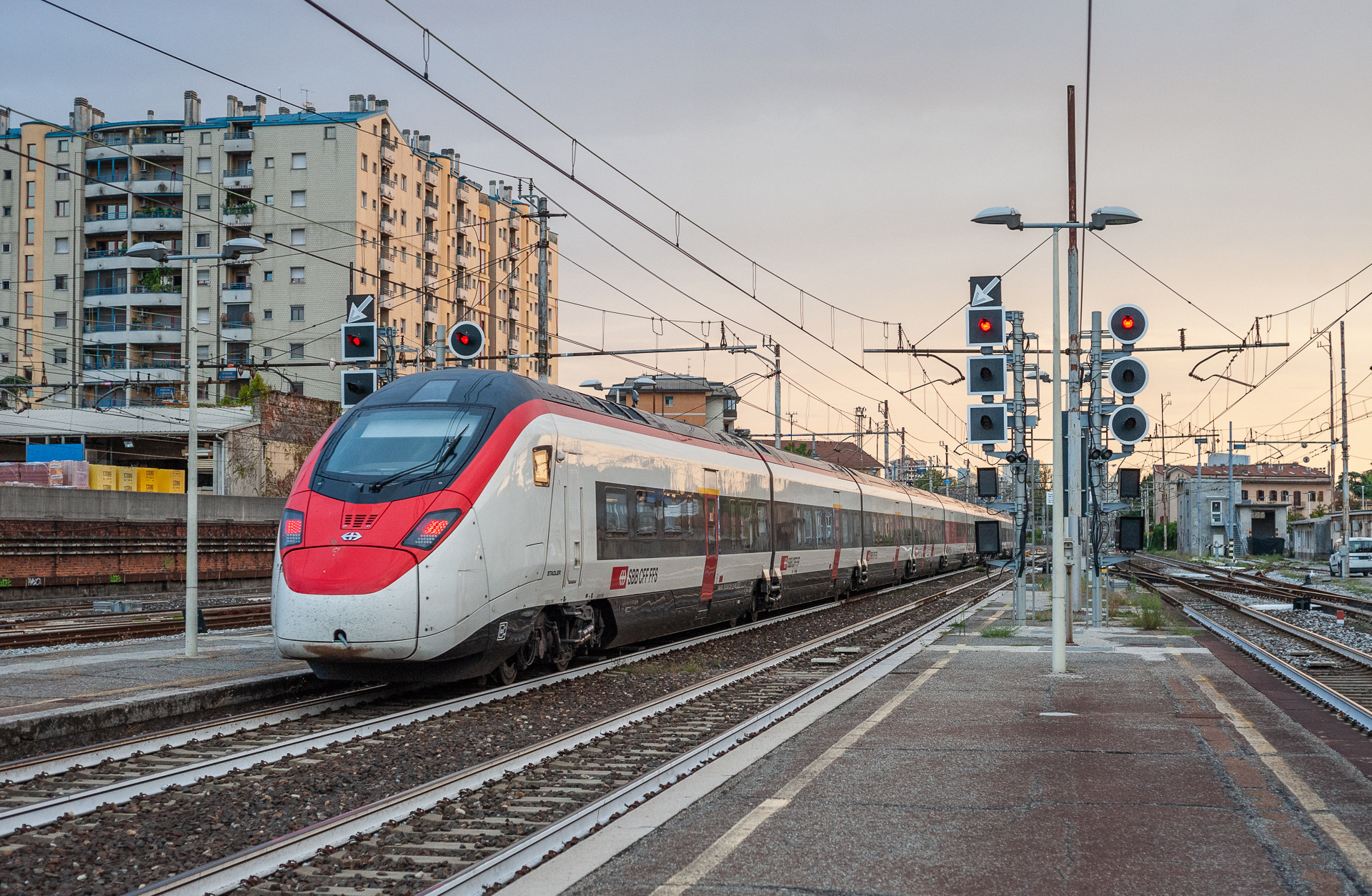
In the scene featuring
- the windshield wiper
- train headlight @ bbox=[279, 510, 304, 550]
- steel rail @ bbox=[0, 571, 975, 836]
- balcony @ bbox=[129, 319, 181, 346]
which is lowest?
steel rail @ bbox=[0, 571, 975, 836]

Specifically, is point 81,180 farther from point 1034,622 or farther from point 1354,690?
point 1354,690

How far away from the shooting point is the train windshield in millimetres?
11906

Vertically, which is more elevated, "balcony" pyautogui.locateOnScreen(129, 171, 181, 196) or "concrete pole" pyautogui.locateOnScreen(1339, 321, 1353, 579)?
"balcony" pyautogui.locateOnScreen(129, 171, 181, 196)

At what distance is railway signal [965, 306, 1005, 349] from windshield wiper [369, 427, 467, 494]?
9158 millimetres

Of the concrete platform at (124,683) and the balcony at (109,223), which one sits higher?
the balcony at (109,223)

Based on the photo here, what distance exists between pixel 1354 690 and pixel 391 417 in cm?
997

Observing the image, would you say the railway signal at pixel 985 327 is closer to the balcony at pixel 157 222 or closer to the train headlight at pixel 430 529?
the train headlight at pixel 430 529

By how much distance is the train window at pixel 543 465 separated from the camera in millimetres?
13133

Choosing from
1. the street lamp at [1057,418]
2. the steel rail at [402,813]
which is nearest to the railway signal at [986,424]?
the street lamp at [1057,418]

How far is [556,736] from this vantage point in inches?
400

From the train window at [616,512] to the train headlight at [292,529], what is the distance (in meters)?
3.95

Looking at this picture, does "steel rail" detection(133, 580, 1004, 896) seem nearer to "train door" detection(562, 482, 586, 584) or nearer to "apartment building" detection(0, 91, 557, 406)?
"train door" detection(562, 482, 586, 584)

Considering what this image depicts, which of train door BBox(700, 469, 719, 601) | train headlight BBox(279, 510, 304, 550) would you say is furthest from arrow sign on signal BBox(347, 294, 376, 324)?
train headlight BBox(279, 510, 304, 550)

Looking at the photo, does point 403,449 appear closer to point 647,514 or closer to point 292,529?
point 292,529
